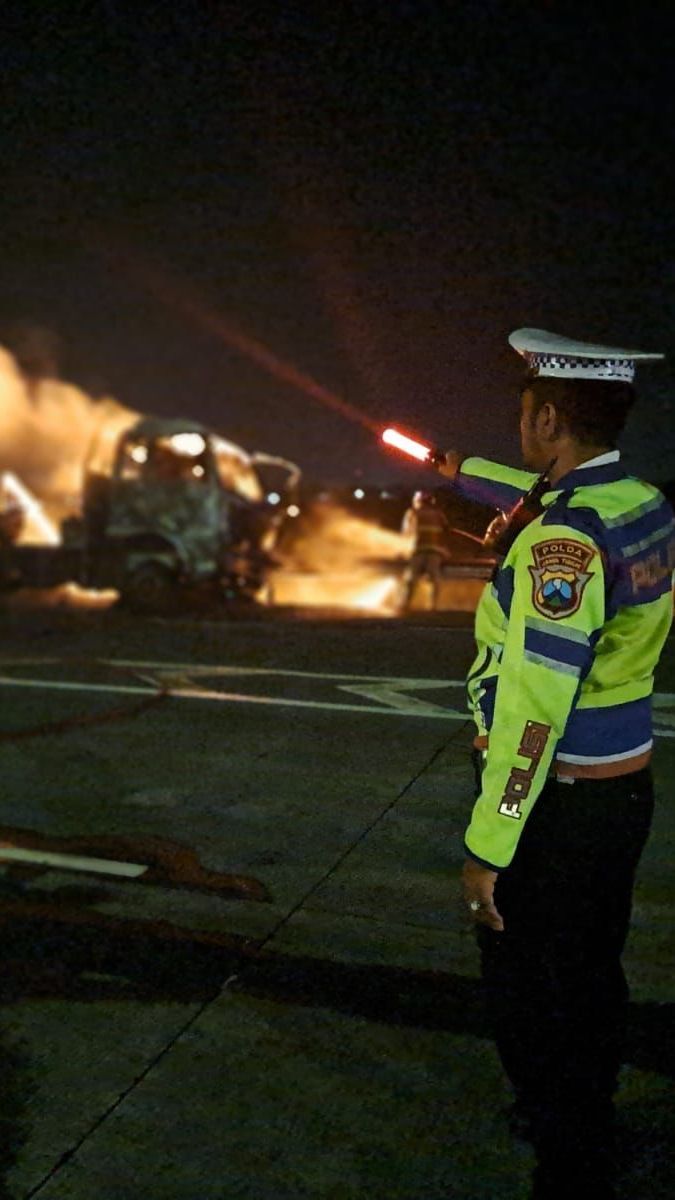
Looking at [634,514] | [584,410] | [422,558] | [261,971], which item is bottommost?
[261,971]

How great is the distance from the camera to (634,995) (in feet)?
11.5

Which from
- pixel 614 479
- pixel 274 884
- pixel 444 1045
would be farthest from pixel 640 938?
pixel 614 479

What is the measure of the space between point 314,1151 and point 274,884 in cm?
184

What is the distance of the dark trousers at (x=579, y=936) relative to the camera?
7.84 feet

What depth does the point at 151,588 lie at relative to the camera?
16547 mm

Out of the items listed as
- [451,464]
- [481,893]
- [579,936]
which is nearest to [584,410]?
[451,464]

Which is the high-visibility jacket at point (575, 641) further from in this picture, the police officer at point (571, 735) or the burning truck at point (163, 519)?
the burning truck at point (163, 519)

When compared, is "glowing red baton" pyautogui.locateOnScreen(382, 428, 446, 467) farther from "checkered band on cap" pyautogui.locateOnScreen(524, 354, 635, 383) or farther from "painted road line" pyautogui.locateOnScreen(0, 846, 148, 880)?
"painted road line" pyautogui.locateOnScreen(0, 846, 148, 880)

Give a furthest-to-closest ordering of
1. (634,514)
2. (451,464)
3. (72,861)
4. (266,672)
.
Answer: (266,672)
(72,861)
(451,464)
(634,514)

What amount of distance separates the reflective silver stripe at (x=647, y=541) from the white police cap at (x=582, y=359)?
0.38 m

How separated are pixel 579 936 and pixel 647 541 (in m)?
1.00

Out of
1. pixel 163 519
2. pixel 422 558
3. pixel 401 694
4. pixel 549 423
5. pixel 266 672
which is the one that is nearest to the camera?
pixel 549 423

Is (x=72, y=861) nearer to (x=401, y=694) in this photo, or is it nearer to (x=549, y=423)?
(x=549, y=423)

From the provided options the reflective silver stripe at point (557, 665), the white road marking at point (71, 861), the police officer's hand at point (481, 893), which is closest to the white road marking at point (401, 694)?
the white road marking at point (71, 861)
